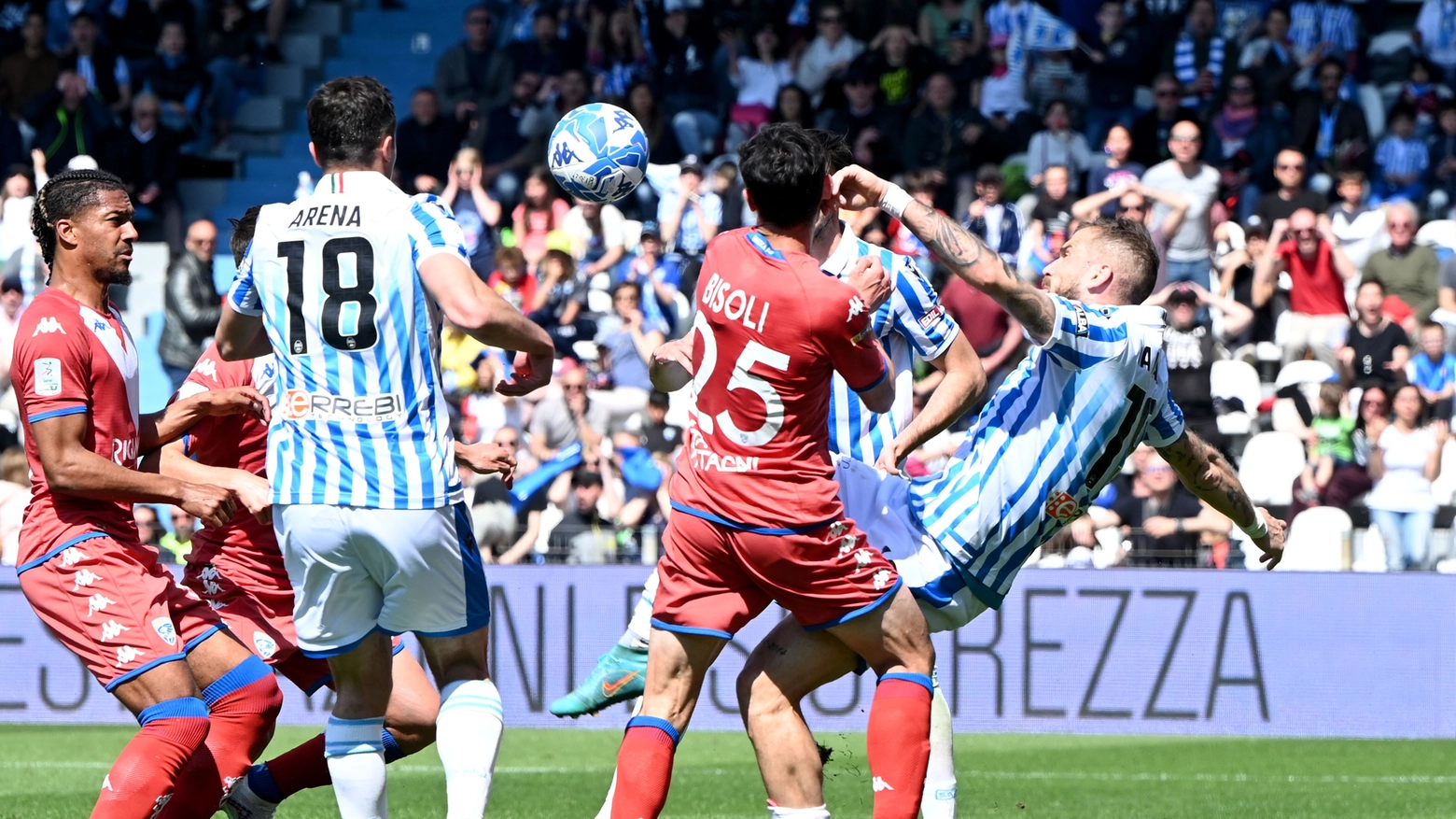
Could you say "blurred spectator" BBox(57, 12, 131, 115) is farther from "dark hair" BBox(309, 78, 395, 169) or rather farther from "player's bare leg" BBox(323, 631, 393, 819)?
"player's bare leg" BBox(323, 631, 393, 819)

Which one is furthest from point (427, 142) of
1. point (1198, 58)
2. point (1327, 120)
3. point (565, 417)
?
point (1327, 120)

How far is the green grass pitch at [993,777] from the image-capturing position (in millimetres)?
8617

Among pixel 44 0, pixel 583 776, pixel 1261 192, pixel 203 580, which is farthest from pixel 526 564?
pixel 44 0

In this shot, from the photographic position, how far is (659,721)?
17.6 ft

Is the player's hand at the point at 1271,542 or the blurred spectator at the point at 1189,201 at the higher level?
the blurred spectator at the point at 1189,201

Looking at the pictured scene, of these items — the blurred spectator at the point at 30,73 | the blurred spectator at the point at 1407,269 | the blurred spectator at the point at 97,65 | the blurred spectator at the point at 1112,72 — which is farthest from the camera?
the blurred spectator at the point at 30,73

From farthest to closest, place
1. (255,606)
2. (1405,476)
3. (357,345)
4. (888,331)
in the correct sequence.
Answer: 1. (1405,476)
2. (255,606)
3. (888,331)
4. (357,345)

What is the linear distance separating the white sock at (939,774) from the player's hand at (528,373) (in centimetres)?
175

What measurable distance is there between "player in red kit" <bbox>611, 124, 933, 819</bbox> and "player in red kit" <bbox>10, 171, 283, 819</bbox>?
1.43 m

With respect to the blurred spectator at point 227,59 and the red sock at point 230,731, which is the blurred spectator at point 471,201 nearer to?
the blurred spectator at point 227,59

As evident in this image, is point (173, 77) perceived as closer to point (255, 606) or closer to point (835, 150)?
point (255, 606)

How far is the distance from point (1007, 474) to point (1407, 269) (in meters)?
10.1

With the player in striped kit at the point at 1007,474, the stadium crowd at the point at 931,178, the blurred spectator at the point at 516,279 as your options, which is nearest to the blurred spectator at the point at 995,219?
the stadium crowd at the point at 931,178

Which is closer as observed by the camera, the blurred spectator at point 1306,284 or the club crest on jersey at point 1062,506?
the club crest on jersey at point 1062,506
